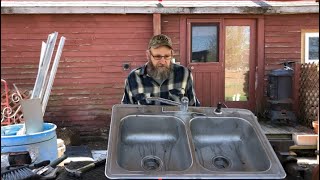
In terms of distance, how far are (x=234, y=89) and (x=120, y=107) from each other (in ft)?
21.0

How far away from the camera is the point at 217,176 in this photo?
156 cm

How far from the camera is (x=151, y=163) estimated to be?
192 centimetres

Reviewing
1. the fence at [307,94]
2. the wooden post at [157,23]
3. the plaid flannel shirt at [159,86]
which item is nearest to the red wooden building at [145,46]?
the wooden post at [157,23]

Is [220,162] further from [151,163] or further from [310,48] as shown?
[310,48]

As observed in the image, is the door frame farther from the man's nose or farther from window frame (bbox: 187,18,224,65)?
the man's nose

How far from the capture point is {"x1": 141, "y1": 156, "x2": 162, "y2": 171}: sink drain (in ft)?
6.14

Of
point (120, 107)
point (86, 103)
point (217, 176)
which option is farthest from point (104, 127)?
point (217, 176)

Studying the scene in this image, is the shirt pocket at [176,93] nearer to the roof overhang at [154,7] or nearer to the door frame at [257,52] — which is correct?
the roof overhang at [154,7]

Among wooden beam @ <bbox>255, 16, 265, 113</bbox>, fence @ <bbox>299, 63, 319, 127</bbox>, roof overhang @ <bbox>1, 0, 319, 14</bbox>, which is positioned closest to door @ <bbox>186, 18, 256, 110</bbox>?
wooden beam @ <bbox>255, 16, 265, 113</bbox>

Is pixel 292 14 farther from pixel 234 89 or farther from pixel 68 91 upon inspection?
pixel 68 91

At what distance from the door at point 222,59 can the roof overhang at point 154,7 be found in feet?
1.18

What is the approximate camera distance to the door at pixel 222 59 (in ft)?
26.5

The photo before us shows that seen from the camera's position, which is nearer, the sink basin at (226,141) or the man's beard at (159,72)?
the sink basin at (226,141)

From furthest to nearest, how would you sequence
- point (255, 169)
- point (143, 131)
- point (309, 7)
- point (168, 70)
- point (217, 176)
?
point (309, 7)
point (168, 70)
point (143, 131)
point (255, 169)
point (217, 176)
